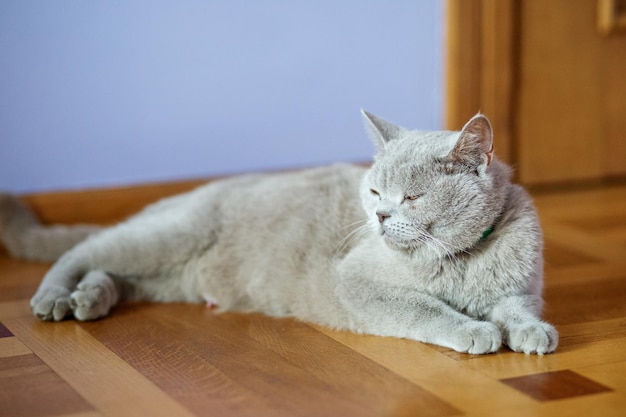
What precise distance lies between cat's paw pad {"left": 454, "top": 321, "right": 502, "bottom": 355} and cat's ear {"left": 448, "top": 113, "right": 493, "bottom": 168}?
28 centimetres

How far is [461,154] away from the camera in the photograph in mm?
1599

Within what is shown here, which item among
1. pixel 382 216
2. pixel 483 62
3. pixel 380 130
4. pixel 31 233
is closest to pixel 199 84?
pixel 31 233

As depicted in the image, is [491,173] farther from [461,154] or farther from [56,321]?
[56,321]

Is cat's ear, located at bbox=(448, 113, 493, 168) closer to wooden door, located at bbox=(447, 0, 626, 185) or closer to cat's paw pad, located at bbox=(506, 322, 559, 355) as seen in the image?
cat's paw pad, located at bbox=(506, 322, 559, 355)

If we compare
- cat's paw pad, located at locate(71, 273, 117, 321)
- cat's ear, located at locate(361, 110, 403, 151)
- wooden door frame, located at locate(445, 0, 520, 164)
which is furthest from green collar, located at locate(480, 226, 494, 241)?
wooden door frame, located at locate(445, 0, 520, 164)

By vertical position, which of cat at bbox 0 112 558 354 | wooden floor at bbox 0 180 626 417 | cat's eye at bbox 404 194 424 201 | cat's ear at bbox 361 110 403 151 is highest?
cat's ear at bbox 361 110 403 151

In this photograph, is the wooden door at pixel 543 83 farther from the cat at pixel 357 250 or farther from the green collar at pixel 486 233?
the green collar at pixel 486 233

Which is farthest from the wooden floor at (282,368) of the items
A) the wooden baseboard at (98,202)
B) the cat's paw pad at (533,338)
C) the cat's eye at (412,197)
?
the wooden baseboard at (98,202)

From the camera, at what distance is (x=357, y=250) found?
182 centimetres

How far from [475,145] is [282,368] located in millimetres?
500

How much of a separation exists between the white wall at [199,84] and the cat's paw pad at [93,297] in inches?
29.6

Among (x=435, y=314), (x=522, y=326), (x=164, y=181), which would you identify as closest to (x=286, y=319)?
(x=435, y=314)

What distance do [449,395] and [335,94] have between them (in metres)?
1.56

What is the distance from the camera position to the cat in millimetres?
1610
